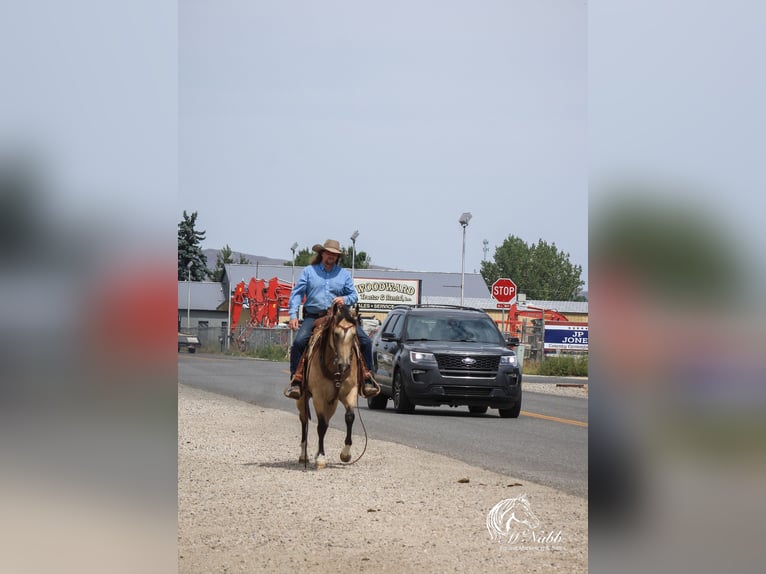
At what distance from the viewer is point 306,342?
10.9 m

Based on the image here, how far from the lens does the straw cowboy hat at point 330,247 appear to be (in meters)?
8.94

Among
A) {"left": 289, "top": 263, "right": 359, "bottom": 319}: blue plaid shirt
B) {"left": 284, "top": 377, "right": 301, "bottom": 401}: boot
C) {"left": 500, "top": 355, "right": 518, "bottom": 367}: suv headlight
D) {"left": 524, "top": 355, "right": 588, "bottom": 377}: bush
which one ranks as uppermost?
{"left": 289, "top": 263, "right": 359, "bottom": 319}: blue plaid shirt

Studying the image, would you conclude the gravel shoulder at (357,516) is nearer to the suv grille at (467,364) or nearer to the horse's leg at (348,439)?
the horse's leg at (348,439)

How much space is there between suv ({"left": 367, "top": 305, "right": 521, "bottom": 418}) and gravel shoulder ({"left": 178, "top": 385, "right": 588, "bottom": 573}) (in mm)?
3710

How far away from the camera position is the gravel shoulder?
5633 millimetres

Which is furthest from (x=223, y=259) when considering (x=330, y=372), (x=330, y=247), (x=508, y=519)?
(x=508, y=519)

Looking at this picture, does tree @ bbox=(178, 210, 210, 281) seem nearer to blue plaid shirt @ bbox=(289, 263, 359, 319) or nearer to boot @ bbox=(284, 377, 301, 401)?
blue plaid shirt @ bbox=(289, 263, 359, 319)

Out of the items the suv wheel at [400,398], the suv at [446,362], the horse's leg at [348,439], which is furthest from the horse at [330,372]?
the suv wheel at [400,398]

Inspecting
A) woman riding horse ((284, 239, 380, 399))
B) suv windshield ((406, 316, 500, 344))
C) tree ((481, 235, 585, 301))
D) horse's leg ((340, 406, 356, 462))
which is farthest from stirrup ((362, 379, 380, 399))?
suv windshield ((406, 316, 500, 344))
